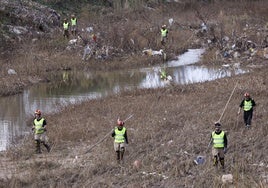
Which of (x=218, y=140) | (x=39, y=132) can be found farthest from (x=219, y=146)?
(x=39, y=132)

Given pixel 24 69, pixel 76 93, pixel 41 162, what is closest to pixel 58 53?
pixel 24 69

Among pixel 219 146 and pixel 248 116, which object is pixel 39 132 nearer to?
pixel 219 146

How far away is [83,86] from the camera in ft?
84.6

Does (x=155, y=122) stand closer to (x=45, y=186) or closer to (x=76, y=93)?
(x=45, y=186)

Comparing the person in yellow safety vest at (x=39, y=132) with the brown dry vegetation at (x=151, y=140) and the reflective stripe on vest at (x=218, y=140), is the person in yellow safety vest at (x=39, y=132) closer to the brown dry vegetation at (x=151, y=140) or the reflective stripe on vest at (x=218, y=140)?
the brown dry vegetation at (x=151, y=140)

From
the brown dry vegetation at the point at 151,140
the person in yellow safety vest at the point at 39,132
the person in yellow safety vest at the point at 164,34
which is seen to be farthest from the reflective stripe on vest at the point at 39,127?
the person in yellow safety vest at the point at 164,34

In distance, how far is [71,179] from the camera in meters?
12.3

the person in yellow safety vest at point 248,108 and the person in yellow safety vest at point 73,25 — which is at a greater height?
the person in yellow safety vest at point 73,25

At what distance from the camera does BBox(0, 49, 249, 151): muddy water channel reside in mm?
19375

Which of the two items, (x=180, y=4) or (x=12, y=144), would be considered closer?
(x=12, y=144)

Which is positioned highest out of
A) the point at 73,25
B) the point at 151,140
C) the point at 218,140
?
the point at 73,25

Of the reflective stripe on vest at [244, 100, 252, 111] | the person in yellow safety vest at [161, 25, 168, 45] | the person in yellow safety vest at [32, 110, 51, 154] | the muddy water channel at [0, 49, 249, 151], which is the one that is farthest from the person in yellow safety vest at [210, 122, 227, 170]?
the person in yellow safety vest at [161, 25, 168, 45]

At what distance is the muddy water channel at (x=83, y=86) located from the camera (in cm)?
1938

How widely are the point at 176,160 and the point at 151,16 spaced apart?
30896 mm
